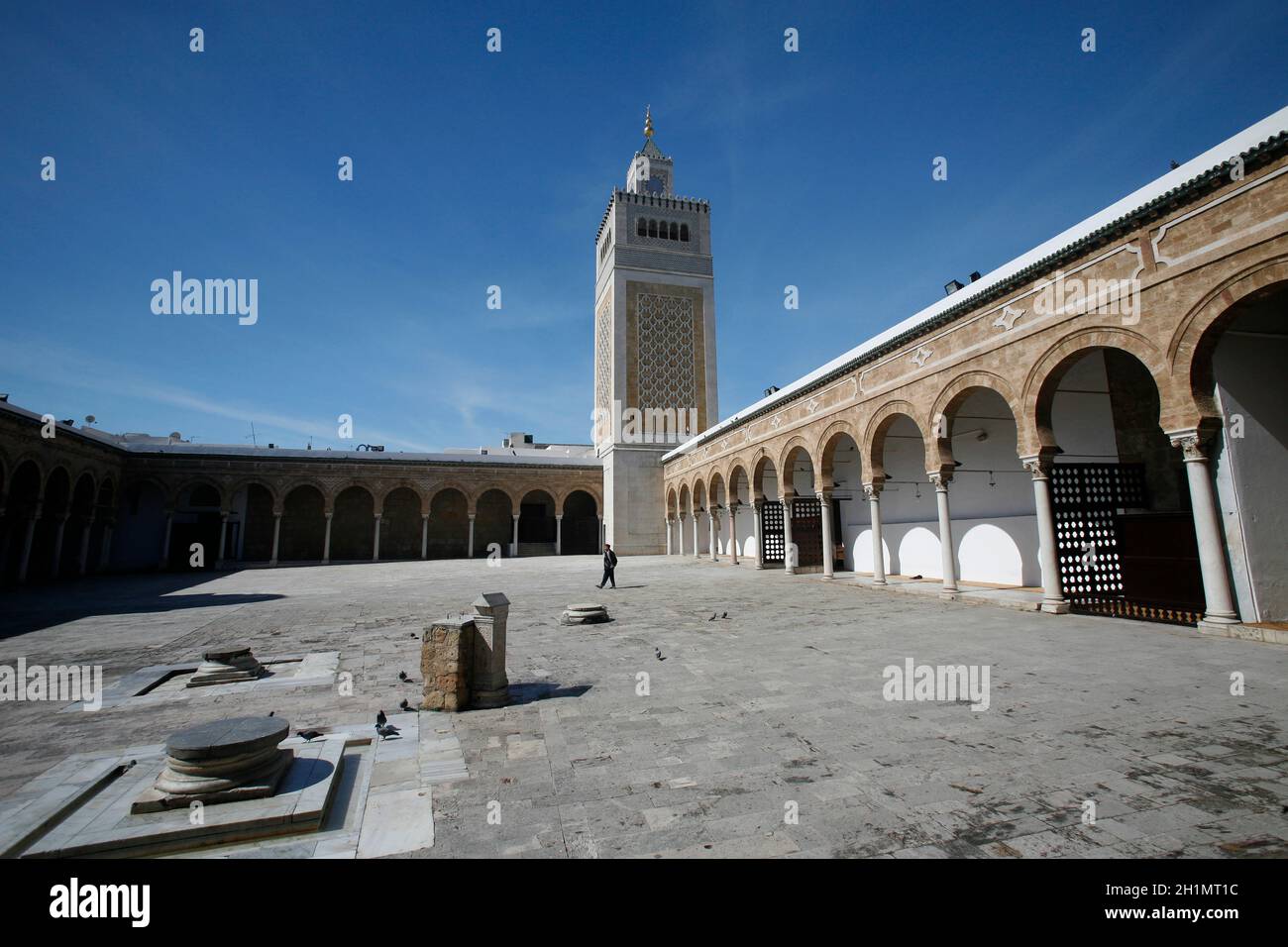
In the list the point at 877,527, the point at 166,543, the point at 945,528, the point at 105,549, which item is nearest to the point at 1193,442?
the point at 945,528

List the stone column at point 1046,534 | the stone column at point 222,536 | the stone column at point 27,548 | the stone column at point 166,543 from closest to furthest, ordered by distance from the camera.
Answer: the stone column at point 1046,534 < the stone column at point 27,548 < the stone column at point 166,543 < the stone column at point 222,536

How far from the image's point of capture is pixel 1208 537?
7352 millimetres

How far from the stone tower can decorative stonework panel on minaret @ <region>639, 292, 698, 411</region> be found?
0.19 ft

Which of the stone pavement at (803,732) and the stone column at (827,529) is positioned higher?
the stone column at (827,529)

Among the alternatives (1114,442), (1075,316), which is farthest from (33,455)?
(1114,442)

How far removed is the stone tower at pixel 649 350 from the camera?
31391 millimetres

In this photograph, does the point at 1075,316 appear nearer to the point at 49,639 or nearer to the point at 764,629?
the point at 764,629

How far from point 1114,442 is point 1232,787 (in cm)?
1071

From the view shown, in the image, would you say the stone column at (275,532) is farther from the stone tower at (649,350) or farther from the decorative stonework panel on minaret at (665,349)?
the decorative stonework panel on minaret at (665,349)

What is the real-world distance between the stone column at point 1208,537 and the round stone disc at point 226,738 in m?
9.93

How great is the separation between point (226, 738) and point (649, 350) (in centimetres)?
3126

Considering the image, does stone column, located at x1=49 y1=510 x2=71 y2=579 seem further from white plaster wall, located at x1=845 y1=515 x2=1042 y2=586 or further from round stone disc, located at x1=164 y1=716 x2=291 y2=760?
white plaster wall, located at x1=845 y1=515 x2=1042 y2=586

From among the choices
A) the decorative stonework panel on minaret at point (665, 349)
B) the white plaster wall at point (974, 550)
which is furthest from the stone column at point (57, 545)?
the white plaster wall at point (974, 550)
